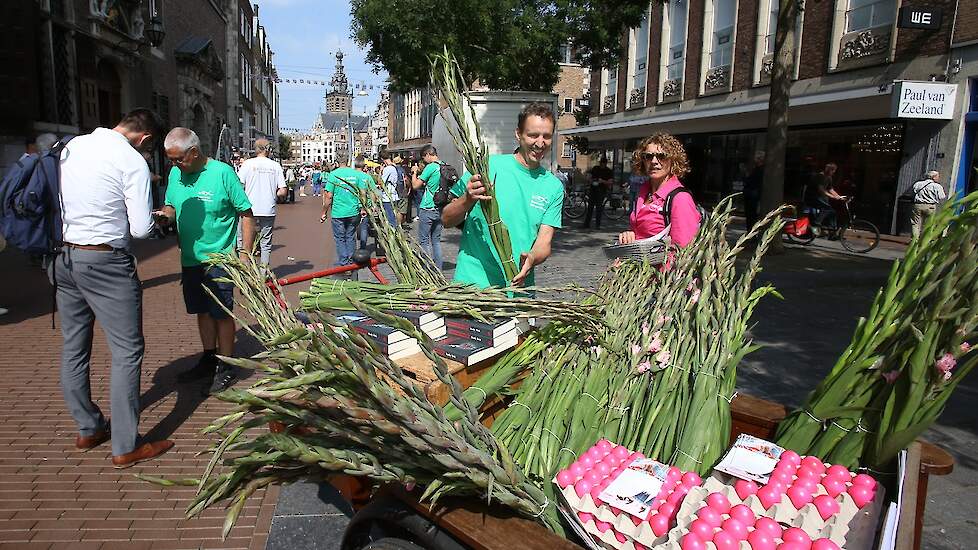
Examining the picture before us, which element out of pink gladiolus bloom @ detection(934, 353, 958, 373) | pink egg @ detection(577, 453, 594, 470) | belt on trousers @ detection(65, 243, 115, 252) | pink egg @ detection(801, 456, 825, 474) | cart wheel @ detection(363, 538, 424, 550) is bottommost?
cart wheel @ detection(363, 538, 424, 550)

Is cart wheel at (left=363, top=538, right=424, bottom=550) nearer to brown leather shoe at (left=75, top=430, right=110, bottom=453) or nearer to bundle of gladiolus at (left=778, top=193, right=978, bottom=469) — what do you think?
bundle of gladiolus at (left=778, top=193, right=978, bottom=469)

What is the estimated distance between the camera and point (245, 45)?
50344 mm

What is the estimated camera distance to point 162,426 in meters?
4.06

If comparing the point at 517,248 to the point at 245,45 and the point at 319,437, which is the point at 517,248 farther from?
the point at 245,45

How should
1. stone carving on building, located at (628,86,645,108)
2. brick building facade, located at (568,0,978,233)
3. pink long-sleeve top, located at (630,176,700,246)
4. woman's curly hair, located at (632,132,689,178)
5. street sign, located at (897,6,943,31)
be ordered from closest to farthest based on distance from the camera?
pink long-sleeve top, located at (630,176,700,246) < woman's curly hair, located at (632,132,689,178) < street sign, located at (897,6,943,31) < brick building facade, located at (568,0,978,233) < stone carving on building, located at (628,86,645,108)

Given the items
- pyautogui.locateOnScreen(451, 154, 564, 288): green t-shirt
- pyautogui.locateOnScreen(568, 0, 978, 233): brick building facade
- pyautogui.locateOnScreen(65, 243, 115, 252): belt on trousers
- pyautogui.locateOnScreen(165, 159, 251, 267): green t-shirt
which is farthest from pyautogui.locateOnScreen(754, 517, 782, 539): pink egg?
pyautogui.locateOnScreen(568, 0, 978, 233): brick building facade

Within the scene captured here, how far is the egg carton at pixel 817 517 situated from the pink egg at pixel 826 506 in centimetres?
1

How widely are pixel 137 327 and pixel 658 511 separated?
312 centimetres

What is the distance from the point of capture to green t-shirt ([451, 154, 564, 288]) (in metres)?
2.88

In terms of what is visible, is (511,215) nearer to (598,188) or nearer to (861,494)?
(861,494)

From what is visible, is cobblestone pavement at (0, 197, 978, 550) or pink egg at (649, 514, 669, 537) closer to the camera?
pink egg at (649, 514, 669, 537)

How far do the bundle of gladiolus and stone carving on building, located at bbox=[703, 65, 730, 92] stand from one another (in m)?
20.7

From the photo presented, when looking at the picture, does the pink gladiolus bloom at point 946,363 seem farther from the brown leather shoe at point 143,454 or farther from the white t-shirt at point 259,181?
the white t-shirt at point 259,181

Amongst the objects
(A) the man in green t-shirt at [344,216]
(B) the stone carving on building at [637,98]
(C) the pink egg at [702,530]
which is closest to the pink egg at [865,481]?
(C) the pink egg at [702,530]
